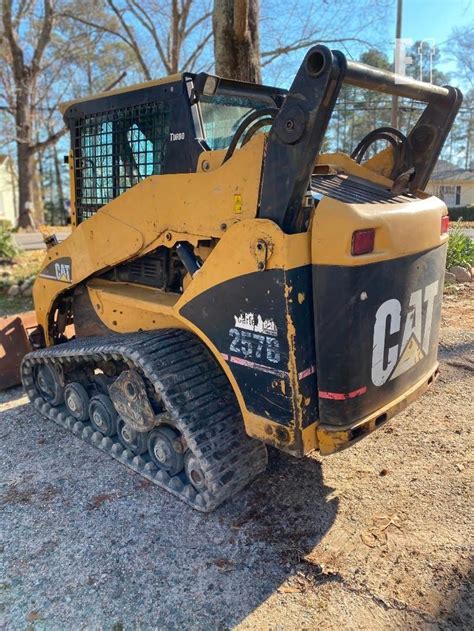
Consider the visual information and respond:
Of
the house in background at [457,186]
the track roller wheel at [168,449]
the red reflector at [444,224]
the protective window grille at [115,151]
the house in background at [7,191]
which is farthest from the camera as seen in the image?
the house in background at [7,191]

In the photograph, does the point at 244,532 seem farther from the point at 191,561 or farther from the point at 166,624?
the point at 166,624

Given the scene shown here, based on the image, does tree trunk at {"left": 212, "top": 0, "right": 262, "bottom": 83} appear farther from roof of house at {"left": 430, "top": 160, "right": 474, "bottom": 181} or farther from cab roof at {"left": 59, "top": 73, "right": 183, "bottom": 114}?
roof of house at {"left": 430, "top": 160, "right": 474, "bottom": 181}

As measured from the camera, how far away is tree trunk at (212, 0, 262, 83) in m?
7.54

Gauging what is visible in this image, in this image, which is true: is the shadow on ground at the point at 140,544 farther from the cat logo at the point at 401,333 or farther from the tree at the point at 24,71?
the tree at the point at 24,71

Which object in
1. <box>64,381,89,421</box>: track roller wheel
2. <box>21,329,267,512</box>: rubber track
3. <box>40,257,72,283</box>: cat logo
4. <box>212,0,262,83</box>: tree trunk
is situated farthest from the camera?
<box>212,0,262,83</box>: tree trunk

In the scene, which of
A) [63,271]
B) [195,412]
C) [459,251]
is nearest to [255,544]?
[195,412]

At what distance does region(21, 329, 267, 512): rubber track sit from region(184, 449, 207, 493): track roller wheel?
0.04 meters

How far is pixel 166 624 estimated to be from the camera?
245 cm

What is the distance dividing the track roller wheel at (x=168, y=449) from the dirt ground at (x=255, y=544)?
7.1 inches

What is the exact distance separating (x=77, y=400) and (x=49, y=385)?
566 mm

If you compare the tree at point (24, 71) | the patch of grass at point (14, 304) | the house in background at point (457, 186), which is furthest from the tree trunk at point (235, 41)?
the house in background at point (457, 186)

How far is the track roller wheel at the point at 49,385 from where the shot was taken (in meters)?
4.57

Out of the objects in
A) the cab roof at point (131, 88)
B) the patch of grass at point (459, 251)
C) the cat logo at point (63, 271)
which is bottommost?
the patch of grass at point (459, 251)

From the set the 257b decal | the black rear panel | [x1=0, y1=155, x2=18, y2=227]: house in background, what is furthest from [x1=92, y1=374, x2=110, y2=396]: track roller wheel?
[x1=0, y1=155, x2=18, y2=227]: house in background
